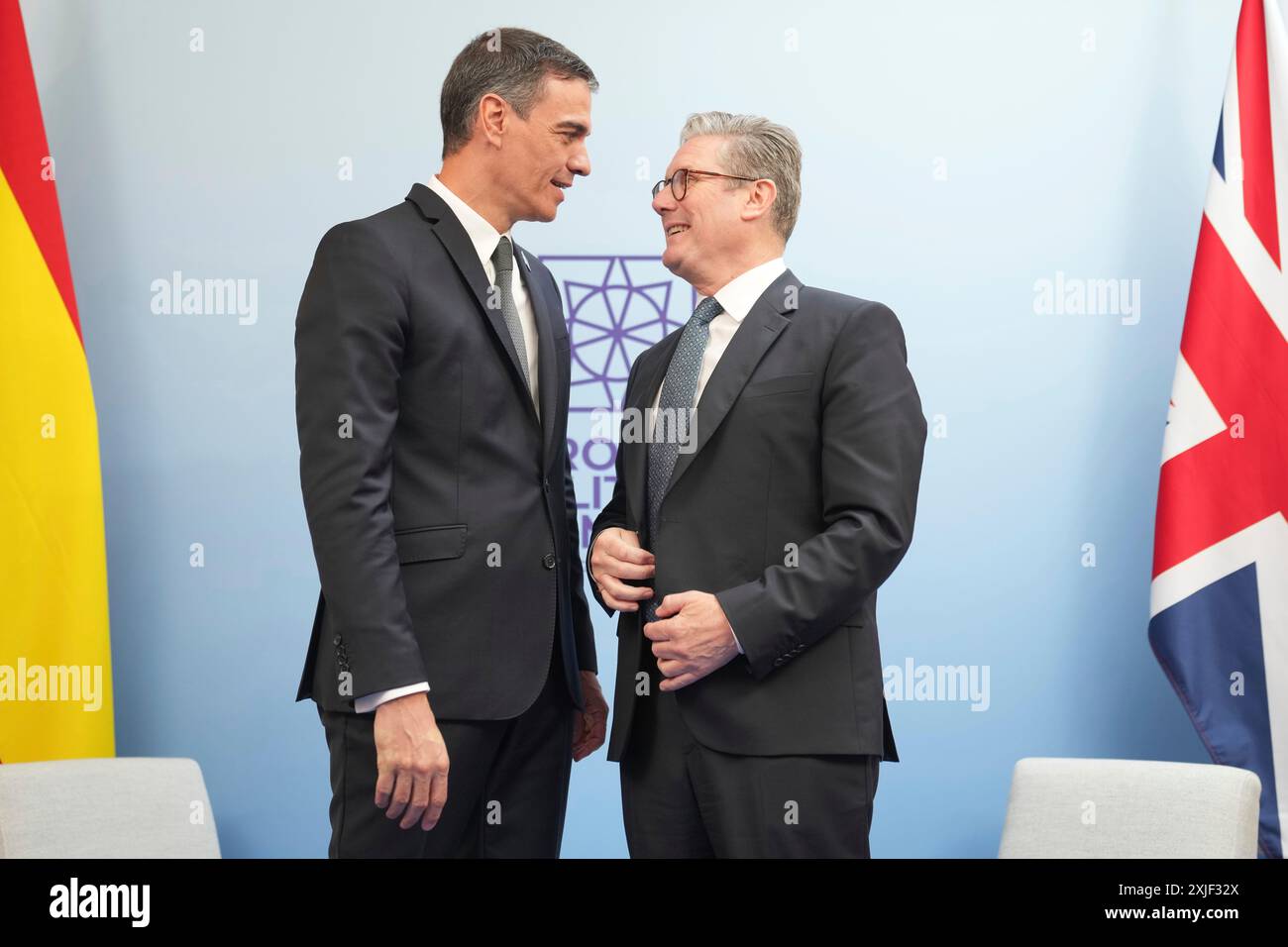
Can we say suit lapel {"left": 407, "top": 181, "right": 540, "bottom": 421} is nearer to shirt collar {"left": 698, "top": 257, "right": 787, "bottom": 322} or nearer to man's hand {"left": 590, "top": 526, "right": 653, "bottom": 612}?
man's hand {"left": 590, "top": 526, "right": 653, "bottom": 612}

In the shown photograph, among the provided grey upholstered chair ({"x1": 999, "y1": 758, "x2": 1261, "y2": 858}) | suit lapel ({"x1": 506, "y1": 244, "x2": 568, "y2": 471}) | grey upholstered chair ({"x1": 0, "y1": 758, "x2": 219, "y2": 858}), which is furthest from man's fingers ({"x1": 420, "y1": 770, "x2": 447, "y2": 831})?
grey upholstered chair ({"x1": 999, "y1": 758, "x2": 1261, "y2": 858})

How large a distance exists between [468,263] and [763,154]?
1.95ft

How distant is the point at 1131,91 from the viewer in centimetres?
371

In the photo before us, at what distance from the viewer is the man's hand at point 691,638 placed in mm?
1922

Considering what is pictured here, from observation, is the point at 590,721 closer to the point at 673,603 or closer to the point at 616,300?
the point at 673,603

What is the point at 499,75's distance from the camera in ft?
7.48

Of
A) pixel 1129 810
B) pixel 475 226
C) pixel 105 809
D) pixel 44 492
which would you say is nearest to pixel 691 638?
pixel 475 226

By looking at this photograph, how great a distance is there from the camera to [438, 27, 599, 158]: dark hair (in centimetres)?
228

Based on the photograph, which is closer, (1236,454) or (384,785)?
(384,785)

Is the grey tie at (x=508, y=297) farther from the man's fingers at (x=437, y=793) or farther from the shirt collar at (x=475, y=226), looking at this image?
the man's fingers at (x=437, y=793)

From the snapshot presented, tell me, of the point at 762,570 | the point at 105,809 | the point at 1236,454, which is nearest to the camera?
the point at 762,570

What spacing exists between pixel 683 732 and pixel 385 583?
56 cm
